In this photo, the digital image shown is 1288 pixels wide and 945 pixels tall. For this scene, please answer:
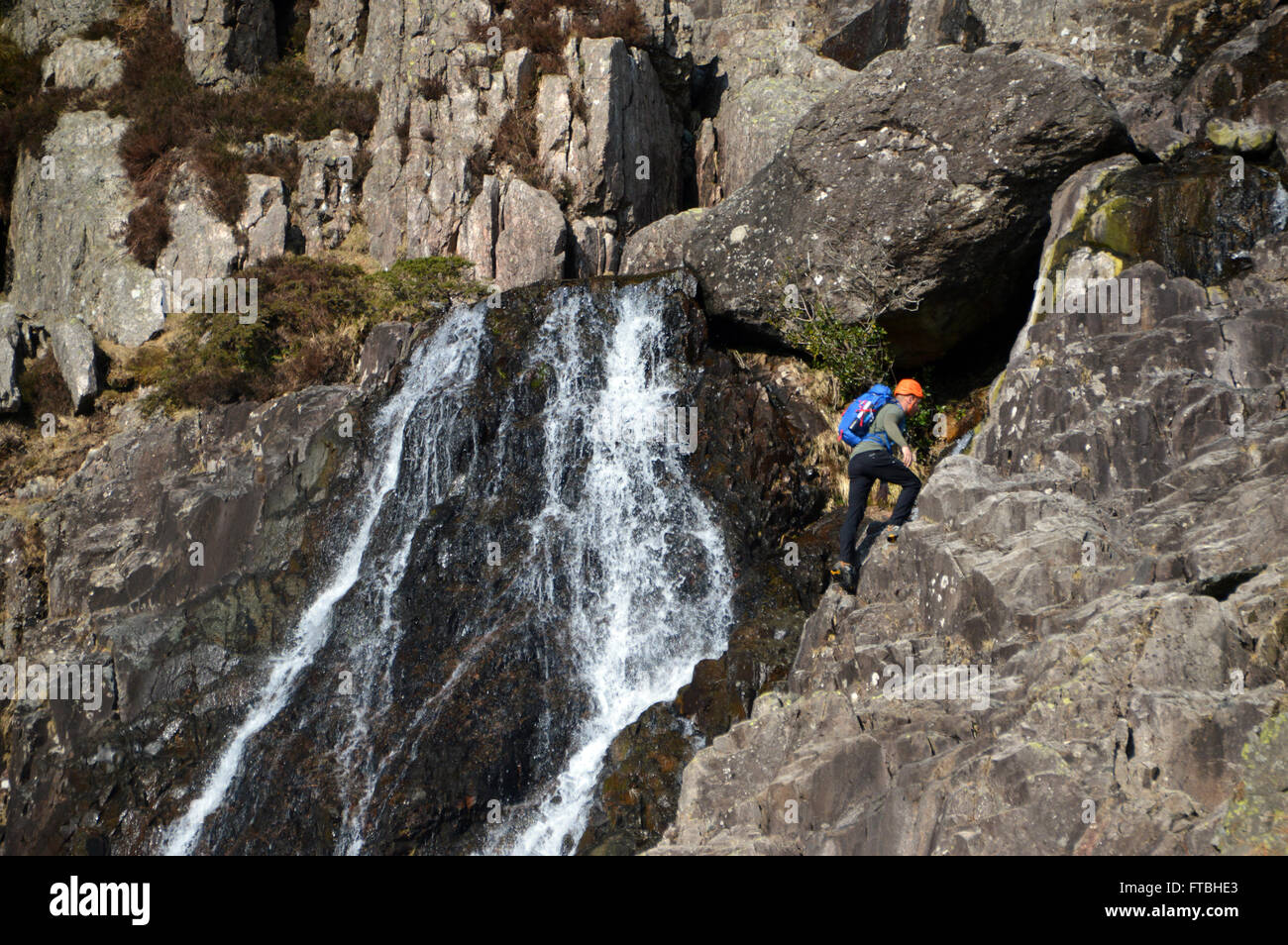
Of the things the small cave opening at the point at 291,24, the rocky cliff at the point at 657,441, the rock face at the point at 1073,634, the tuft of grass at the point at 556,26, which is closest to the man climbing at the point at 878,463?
the rock face at the point at 1073,634

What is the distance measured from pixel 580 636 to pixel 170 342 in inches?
558

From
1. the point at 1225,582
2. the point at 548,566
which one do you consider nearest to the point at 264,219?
the point at 548,566

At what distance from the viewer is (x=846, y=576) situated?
1173 cm

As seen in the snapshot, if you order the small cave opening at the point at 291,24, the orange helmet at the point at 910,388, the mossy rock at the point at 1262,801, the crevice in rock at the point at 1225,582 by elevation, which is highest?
the small cave opening at the point at 291,24

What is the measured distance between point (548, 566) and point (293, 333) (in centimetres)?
990

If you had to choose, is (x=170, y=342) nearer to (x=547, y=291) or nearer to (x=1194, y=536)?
(x=547, y=291)

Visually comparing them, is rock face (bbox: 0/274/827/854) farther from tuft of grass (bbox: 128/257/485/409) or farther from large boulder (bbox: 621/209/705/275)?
tuft of grass (bbox: 128/257/485/409)

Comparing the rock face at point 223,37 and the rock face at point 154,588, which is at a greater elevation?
the rock face at point 223,37

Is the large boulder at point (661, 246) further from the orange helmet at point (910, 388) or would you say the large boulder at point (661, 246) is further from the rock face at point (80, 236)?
the rock face at point (80, 236)

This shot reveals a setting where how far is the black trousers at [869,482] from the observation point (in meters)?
11.6


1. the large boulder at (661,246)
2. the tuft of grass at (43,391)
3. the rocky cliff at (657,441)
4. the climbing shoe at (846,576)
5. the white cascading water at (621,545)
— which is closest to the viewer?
the rocky cliff at (657,441)

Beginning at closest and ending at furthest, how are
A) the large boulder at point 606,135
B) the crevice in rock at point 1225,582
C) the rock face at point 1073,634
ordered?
1. the rock face at point 1073,634
2. the crevice in rock at point 1225,582
3. the large boulder at point 606,135

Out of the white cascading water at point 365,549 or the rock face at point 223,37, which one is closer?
the white cascading water at point 365,549

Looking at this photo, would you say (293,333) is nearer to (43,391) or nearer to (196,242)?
(196,242)
